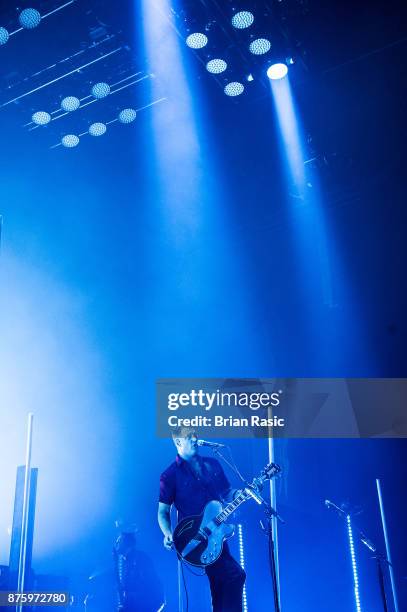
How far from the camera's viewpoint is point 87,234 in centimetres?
471

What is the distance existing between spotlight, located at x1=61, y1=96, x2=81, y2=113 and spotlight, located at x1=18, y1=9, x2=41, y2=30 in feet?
2.05

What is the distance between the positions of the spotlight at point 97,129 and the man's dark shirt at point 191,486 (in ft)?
7.54

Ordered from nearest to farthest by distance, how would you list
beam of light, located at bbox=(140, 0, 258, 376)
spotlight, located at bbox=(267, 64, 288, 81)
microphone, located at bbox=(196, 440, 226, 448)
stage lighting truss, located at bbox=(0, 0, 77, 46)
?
stage lighting truss, located at bbox=(0, 0, 77, 46)
spotlight, located at bbox=(267, 64, 288, 81)
microphone, located at bbox=(196, 440, 226, 448)
beam of light, located at bbox=(140, 0, 258, 376)

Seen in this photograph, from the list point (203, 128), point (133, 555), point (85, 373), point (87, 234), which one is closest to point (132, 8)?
point (203, 128)

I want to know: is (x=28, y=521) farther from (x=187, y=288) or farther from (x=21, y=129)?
(x=21, y=129)

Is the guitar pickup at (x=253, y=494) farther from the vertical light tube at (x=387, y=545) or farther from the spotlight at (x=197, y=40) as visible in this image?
the spotlight at (x=197, y=40)

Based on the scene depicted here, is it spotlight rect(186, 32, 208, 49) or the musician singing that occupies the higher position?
spotlight rect(186, 32, 208, 49)

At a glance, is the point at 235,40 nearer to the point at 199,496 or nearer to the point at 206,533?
the point at 199,496

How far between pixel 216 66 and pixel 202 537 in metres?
2.80

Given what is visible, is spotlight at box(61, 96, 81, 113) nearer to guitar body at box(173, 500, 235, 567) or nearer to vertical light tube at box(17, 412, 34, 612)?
vertical light tube at box(17, 412, 34, 612)

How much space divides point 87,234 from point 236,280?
131 cm

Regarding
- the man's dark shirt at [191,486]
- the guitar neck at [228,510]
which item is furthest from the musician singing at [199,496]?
the guitar neck at [228,510]

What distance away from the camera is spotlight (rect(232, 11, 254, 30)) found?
3.02 m

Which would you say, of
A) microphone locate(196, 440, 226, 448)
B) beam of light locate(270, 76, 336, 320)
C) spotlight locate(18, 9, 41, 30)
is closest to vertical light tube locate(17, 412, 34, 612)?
microphone locate(196, 440, 226, 448)
